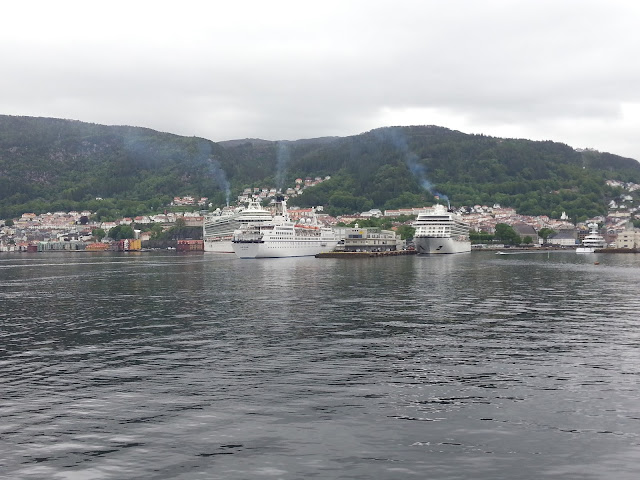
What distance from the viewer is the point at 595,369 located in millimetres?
22703

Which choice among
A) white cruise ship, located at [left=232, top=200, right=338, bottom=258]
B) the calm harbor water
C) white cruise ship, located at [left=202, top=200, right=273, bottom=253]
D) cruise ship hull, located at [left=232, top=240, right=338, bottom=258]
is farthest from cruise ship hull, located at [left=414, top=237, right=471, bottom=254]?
the calm harbor water

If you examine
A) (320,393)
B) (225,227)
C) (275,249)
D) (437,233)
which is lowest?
(320,393)

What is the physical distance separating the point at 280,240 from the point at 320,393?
105 meters

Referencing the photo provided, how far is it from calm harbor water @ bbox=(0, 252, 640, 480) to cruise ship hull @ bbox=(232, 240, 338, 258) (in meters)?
80.1

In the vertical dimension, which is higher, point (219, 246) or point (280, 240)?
point (280, 240)

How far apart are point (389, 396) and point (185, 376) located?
681 cm

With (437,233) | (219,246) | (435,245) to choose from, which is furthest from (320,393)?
(219,246)

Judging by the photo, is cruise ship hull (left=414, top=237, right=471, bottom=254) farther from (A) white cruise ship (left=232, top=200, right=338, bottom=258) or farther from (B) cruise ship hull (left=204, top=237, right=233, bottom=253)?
(B) cruise ship hull (left=204, top=237, right=233, bottom=253)

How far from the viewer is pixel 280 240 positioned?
408ft

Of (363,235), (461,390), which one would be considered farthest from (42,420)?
(363,235)

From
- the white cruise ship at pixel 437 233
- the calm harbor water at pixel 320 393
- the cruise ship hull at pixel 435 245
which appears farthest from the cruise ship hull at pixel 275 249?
the calm harbor water at pixel 320 393

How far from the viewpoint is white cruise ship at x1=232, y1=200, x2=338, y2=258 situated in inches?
4737

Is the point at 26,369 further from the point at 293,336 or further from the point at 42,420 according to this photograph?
the point at 293,336

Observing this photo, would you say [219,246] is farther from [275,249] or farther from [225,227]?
[275,249]
